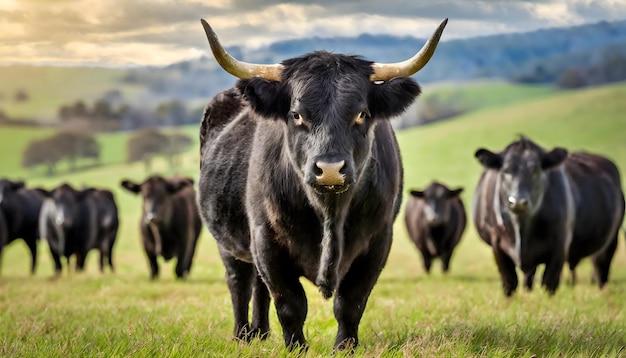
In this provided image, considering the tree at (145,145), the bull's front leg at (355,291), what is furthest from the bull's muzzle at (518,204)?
the tree at (145,145)

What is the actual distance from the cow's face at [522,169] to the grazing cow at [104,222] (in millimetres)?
14779

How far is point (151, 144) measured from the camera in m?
70.0

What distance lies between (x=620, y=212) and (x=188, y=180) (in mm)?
10152

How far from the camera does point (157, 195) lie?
19375mm

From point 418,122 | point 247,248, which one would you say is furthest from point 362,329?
point 418,122

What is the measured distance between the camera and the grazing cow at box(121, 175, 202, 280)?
19.1 meters

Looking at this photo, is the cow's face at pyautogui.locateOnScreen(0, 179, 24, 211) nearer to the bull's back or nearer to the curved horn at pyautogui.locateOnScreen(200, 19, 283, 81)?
the bull's back

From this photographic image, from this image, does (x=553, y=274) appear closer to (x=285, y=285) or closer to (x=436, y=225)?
(x=285, y=285)

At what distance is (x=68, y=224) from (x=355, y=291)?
17.1 m

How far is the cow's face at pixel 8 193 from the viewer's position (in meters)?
23.4

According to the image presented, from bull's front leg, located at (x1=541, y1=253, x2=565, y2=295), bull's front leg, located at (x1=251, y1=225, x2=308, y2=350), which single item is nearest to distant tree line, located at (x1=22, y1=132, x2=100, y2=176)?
bull's front leg, located at (x1=541, y1=253, x2=565, y2=295)

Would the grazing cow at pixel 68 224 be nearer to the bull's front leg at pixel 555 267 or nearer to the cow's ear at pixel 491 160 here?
the cow's ear at pixel 491 160

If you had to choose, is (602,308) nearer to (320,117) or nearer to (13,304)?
(320,117)

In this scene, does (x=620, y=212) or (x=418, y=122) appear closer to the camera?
(x=620, y=212)
